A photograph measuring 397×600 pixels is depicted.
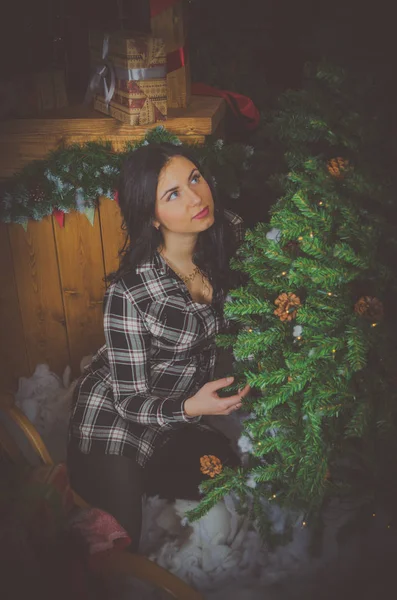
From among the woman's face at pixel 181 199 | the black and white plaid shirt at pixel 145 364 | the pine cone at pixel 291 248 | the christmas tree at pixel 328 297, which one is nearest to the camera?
the christmas tree at pixel 328 297

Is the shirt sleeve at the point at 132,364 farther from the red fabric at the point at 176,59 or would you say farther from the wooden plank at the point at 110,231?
the red fabric at the point at 176,59

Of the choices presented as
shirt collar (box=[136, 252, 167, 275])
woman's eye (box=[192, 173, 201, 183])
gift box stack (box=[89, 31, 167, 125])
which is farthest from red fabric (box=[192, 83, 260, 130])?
shirt collar (box=[136, 252, 167, 275])

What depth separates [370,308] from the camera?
45.0 inches

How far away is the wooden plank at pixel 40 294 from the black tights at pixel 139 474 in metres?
0.53

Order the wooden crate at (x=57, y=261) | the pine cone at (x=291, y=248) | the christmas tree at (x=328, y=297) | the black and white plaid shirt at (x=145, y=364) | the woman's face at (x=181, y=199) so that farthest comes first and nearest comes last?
the wooden crate at (x=57, y=261), the black and white plaid shirt at (x=145, y=364), the woman's face at (x=181, y=199), the pine cone at (x=291, y=248), the christmas tree at (x=328, y=297)

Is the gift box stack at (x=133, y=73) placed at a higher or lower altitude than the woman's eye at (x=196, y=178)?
higher

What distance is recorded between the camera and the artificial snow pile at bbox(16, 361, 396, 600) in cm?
158

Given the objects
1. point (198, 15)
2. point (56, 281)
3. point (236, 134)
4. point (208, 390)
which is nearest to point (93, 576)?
point (208, 390)

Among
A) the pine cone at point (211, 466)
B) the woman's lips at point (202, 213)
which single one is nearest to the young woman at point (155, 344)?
the woman's lips at point (202, 213)

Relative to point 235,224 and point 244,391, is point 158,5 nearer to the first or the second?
point 235,224

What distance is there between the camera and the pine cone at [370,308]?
114 cm

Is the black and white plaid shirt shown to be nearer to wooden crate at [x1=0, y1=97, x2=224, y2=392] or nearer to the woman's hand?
the woman's hand

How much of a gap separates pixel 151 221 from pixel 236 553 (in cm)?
97

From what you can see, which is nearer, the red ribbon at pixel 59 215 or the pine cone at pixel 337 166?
the pine cone at pixel 337 166
